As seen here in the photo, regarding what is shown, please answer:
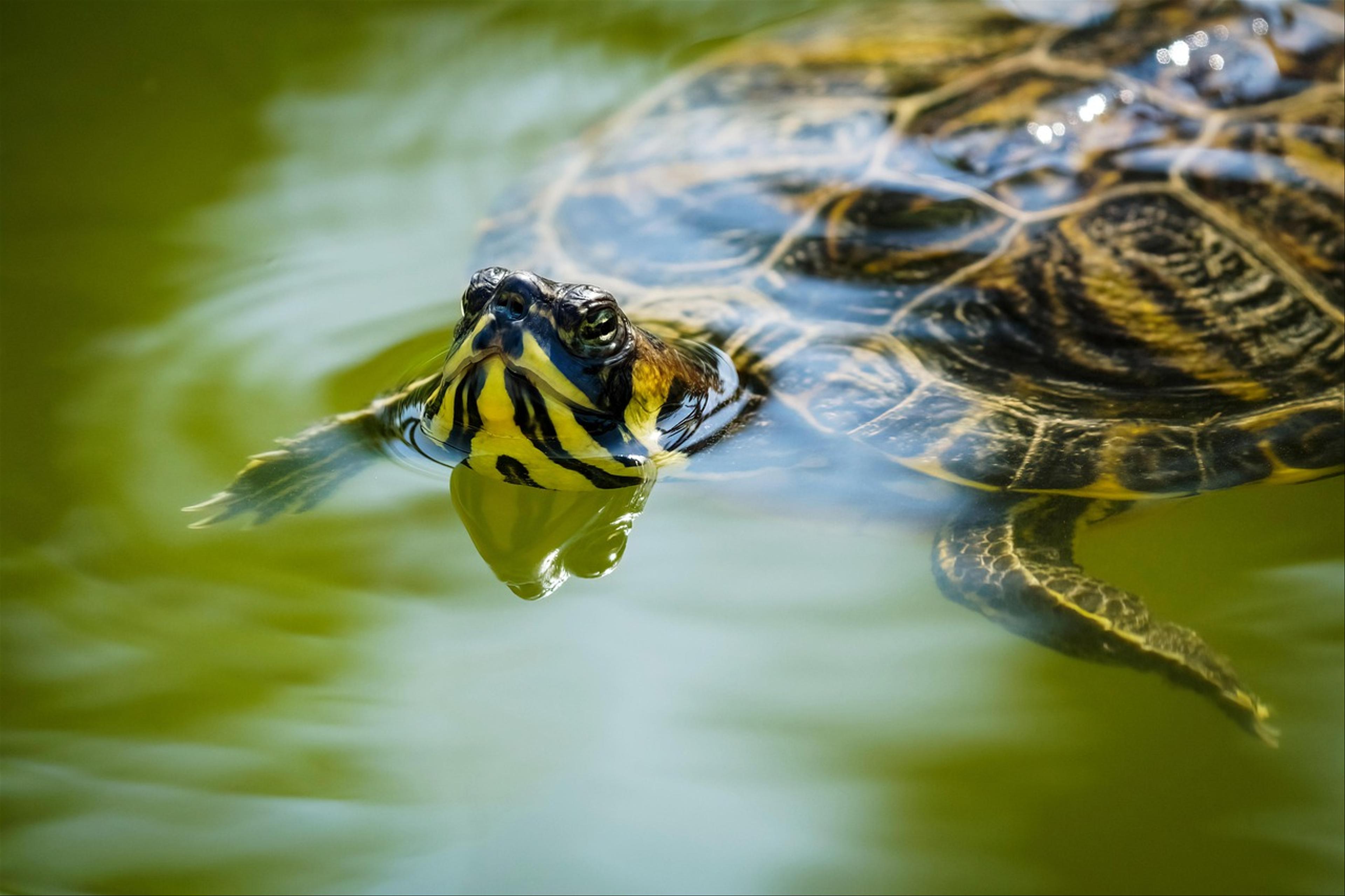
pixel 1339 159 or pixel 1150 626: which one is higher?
pixel 1339 159

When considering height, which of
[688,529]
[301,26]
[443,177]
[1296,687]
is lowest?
[1296,687]

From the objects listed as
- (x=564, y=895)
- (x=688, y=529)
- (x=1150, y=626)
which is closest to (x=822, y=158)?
(x=688, y=529)

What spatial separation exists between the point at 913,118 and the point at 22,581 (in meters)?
2.40

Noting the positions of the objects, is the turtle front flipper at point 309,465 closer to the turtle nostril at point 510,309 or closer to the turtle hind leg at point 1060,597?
the turtle nostril at point 510,309

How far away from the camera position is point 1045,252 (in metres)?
2.61

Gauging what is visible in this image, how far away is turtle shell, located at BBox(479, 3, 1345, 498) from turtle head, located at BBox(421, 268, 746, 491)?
0.21 meters

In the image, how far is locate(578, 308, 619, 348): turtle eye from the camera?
2.27 metres

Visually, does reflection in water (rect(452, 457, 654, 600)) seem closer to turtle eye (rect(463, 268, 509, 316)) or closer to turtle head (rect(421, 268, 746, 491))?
turtle head (rect(421, 268, 746, 491))

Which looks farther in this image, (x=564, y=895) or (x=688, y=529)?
(x=688, y=529)

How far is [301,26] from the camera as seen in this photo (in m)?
4.44

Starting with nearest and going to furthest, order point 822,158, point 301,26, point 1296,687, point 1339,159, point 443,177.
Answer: point 1296,687, point 1339,159, point 822,158, point 443,177, point 301,26

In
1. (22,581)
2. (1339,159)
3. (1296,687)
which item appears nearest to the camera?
(1296,687)

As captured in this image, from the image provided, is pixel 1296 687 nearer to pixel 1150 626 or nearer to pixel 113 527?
pixel 1150 626

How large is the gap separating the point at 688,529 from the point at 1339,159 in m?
1.82
